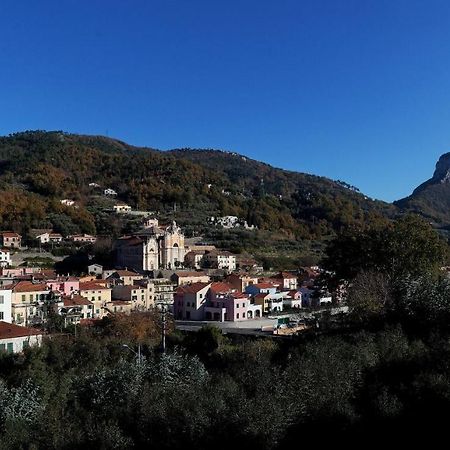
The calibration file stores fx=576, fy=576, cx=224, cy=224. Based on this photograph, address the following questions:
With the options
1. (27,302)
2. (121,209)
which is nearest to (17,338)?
(27,302)

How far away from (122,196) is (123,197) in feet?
1.90

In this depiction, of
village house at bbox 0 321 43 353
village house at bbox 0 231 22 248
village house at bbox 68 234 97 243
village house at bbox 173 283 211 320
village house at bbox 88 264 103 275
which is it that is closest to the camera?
village house at bbox 0 321 43 353

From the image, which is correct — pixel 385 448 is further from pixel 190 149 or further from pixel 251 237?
pixel 190 149

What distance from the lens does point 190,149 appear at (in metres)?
184

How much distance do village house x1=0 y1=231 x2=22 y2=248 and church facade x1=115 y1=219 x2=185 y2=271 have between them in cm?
925

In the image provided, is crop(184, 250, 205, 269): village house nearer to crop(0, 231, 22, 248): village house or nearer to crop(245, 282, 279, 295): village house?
crop(245, 282, 279, 295): village house

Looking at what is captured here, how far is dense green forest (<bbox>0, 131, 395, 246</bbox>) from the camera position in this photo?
64625mm

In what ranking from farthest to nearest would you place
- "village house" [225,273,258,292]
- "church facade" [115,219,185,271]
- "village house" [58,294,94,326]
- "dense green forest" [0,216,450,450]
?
"church facade" [115,219,185,271] < "village house" [225,273,258,292] < "village house" [58,294,94,326] < "dense green forest" [0,216,450,450]

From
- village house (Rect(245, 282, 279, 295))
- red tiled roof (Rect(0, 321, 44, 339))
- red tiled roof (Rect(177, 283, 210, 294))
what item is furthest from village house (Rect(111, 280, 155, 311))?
red tiled roof (Rect(0, 321, 44, 339))

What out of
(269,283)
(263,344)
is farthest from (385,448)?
(269,283)

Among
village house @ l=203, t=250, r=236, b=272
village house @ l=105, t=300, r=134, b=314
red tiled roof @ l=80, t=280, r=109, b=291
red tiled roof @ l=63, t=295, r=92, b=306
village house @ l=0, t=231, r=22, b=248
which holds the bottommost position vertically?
village house @ l=105, t=300, r=134, b=314

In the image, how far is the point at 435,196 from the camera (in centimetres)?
17475

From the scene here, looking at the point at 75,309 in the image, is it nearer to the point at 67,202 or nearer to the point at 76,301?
the point at 76,301

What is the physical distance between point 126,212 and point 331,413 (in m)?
66.7
